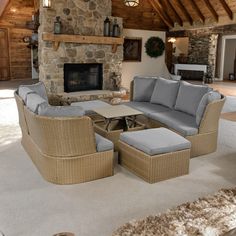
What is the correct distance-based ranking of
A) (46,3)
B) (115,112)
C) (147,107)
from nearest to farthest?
(115,112), (147,107), (46,3)

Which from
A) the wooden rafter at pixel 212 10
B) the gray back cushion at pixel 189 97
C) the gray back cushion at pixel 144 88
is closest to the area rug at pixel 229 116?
the gray back cushion at pixel 144 88

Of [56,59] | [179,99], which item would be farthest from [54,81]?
[179,99]

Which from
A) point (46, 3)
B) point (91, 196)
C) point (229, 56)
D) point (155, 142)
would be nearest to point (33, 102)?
point (91, 196)

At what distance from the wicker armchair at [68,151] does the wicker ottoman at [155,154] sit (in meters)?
0.29

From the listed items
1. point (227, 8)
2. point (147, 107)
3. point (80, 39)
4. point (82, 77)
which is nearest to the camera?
point (147, 107)

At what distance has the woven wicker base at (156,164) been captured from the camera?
10.6 feet

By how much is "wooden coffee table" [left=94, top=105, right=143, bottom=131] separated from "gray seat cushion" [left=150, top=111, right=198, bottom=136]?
1.08 feet

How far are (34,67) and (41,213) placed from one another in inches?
429

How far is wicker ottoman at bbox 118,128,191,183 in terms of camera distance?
10.6ft

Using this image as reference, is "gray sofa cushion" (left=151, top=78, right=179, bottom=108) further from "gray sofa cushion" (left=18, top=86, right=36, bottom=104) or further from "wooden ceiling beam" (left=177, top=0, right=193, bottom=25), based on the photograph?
"wooden ceiling beam" (left=177, top=0, right=193, bottom=25)

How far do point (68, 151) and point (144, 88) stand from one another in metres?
2.81

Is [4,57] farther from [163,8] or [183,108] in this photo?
[183,108]

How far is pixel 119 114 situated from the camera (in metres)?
4.48

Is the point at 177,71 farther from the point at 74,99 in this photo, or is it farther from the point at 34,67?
the point at 74,99
